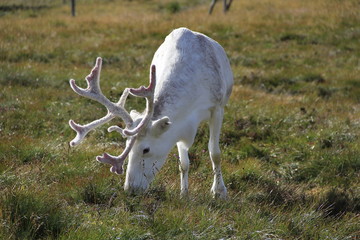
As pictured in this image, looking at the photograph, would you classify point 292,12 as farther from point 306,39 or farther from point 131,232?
point 131,232

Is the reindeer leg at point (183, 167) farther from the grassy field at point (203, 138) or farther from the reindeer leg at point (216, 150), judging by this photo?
the reindeer leg at point (216, 150)

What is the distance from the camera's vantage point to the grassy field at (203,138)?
4.12 m

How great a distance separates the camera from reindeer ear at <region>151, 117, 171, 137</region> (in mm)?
4668

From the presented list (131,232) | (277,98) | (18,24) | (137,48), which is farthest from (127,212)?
(18,24)

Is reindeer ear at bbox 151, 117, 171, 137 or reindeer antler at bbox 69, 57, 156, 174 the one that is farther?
reindeer ear at bbox 151, 117, 171, 137

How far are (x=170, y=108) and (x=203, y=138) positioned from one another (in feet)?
9.33

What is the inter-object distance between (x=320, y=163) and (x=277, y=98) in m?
3.91

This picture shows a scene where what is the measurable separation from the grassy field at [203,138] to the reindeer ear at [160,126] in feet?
1.83

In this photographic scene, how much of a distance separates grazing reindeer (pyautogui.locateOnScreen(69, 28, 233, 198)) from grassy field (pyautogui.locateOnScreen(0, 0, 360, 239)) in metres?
0.28

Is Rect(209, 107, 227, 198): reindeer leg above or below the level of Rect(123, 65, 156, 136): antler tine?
below

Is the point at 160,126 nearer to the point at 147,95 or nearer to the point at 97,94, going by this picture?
the point at 147,95

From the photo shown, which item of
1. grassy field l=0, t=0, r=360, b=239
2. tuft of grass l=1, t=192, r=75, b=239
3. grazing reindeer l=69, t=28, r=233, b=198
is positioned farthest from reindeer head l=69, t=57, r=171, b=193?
tuft of grass l=1, t=192, r=75, b=239

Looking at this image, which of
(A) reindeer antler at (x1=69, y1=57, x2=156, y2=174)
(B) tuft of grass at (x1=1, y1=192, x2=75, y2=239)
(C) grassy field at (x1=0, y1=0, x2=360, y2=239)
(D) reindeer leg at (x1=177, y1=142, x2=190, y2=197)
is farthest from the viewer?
(D) reindeer leg at (x1=177, y1=142, x2=190, y2=197)

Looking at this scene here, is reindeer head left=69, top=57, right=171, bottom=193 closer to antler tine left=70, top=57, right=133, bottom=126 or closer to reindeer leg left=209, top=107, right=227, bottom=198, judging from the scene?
antler tine left=70, top=57, right=133, bottom=126
